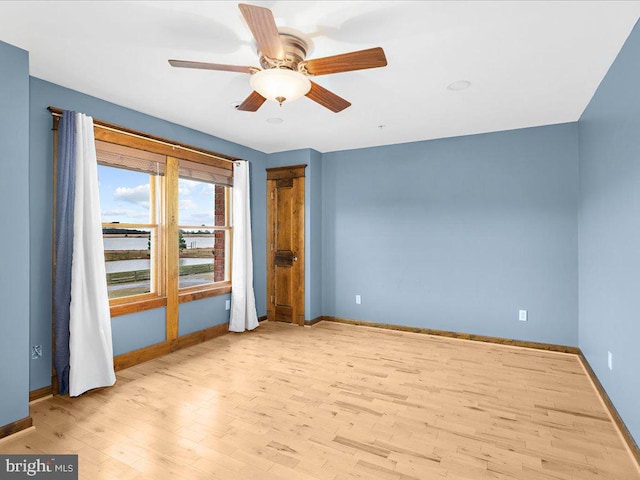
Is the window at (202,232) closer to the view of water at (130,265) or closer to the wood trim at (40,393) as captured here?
the view of water at (130,265)

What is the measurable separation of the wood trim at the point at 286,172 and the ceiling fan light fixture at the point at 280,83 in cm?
291

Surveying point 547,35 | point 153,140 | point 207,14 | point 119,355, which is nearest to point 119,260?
point 119,355

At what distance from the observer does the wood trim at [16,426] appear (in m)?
2.27

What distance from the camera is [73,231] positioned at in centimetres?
293

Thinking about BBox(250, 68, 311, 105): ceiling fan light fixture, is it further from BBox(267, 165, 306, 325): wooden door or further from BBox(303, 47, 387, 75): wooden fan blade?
BBox(267, 165, 306, 325): wooden door

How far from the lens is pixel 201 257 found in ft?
15.1

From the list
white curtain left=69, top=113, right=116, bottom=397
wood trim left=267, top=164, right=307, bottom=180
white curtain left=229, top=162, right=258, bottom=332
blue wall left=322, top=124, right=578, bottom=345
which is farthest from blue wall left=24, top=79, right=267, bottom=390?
blue wall left=322, top=124, right=578, bottom=345

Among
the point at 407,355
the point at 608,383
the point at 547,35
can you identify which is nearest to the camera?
the point at 547,35

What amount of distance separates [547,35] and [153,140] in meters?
3.59

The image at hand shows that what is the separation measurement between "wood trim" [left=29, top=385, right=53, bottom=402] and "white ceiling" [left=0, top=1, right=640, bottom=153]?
2.53 metres

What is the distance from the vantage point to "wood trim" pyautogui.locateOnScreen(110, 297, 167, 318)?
11.1ft

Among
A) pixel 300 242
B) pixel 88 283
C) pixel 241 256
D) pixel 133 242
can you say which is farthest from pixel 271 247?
pixel 88 283

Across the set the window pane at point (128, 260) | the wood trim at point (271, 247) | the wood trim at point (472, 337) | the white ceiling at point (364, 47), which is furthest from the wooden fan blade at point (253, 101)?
the wood trim at point (472, 337)

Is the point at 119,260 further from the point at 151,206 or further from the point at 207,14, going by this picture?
the point at 207,14
